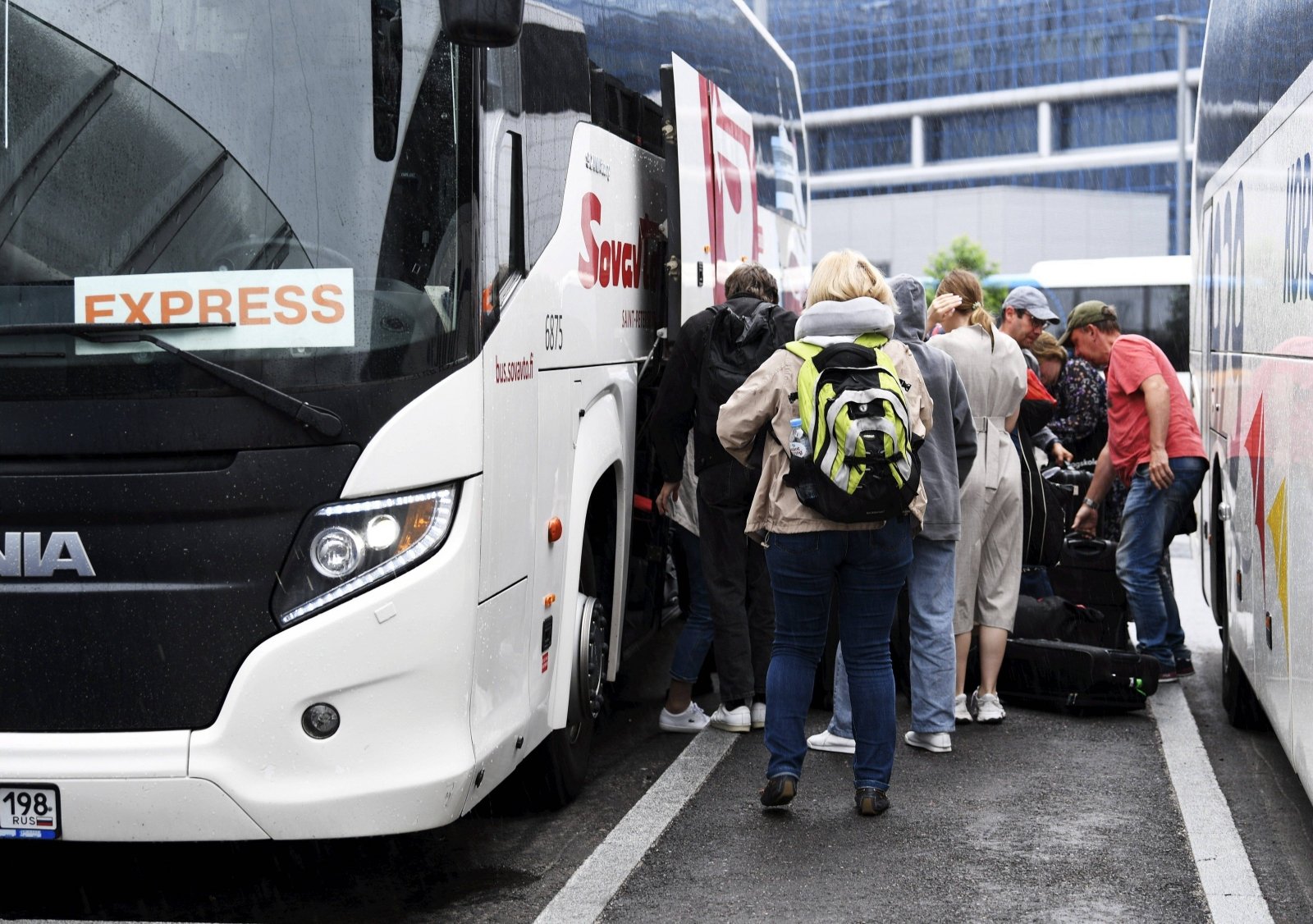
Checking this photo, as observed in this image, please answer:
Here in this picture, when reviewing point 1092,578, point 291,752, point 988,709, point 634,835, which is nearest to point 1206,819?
point 988,709

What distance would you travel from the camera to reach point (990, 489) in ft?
22.3

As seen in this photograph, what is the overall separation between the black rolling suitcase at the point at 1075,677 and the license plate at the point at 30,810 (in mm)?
4538

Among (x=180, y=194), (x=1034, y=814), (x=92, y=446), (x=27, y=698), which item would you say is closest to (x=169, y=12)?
(x=180, y=194)

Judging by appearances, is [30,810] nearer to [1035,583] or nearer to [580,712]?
[580,712]

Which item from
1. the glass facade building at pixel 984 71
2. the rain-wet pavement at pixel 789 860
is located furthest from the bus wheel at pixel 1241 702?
the glass facade building at pixel 984 71

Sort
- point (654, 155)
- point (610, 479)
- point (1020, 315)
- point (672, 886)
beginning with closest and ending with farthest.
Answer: point (672, 886)
point (610, 479)
point (654, 155)
point (1020, 315)

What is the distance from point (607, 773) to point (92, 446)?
2742mm

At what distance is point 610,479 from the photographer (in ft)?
19.6

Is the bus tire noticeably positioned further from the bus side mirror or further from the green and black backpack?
the bus side mirror

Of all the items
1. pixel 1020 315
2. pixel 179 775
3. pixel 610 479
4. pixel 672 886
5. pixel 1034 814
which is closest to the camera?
pixel 179 775

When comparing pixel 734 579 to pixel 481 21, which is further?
pixel 734 579

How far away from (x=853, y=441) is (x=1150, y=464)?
307cm

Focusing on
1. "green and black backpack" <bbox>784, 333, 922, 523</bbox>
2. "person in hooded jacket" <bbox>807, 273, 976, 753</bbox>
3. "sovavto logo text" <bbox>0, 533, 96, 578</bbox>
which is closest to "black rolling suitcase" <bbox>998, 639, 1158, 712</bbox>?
"person in hooded jacket" <bbox>807, 273, 976, 753</bbox>

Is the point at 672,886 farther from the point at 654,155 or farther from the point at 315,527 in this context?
the point at 654,155
